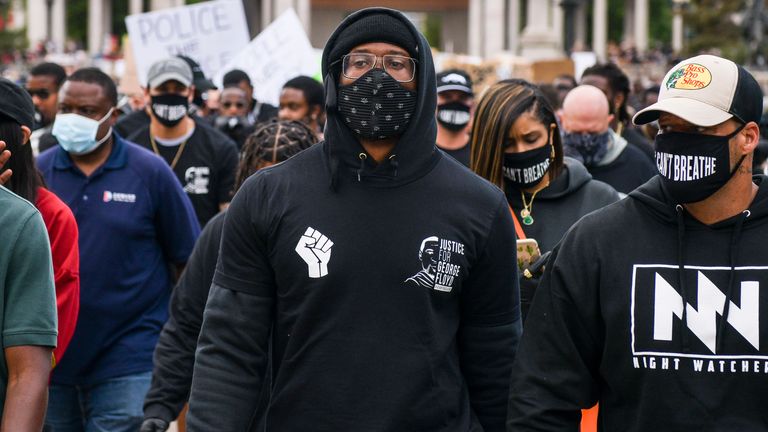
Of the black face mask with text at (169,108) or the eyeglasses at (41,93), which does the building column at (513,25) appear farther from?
the black face mask with text at (169,108)

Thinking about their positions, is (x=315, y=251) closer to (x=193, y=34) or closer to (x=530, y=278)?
(x=530, y=278)

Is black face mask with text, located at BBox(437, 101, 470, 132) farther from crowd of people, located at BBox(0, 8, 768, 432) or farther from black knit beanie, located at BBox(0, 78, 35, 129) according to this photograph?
crowd of people, located at BBox(0, 8, 768, 432)

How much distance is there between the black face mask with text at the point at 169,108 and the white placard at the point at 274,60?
6193 mm

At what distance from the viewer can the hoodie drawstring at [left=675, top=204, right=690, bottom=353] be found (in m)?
3.73

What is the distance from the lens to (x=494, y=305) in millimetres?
4172

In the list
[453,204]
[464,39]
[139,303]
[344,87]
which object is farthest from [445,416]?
[464,39]

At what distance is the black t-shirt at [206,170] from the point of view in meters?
8.71

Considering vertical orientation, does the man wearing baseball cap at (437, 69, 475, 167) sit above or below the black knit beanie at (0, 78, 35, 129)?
above

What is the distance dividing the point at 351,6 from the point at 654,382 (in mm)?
100390

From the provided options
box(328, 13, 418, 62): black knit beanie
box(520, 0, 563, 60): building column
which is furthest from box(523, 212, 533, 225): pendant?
box(520, 0, 563, 60): building column

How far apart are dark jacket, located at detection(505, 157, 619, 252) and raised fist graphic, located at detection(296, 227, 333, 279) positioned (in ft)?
5.93

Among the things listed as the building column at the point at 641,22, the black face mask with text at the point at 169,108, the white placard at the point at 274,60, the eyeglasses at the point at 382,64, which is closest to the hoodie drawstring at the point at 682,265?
the eyeglasses at the point at 382,64

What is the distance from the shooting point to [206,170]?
872 cm

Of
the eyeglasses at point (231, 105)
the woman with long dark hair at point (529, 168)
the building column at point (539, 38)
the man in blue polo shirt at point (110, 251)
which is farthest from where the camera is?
the building column at point (539, 38)
